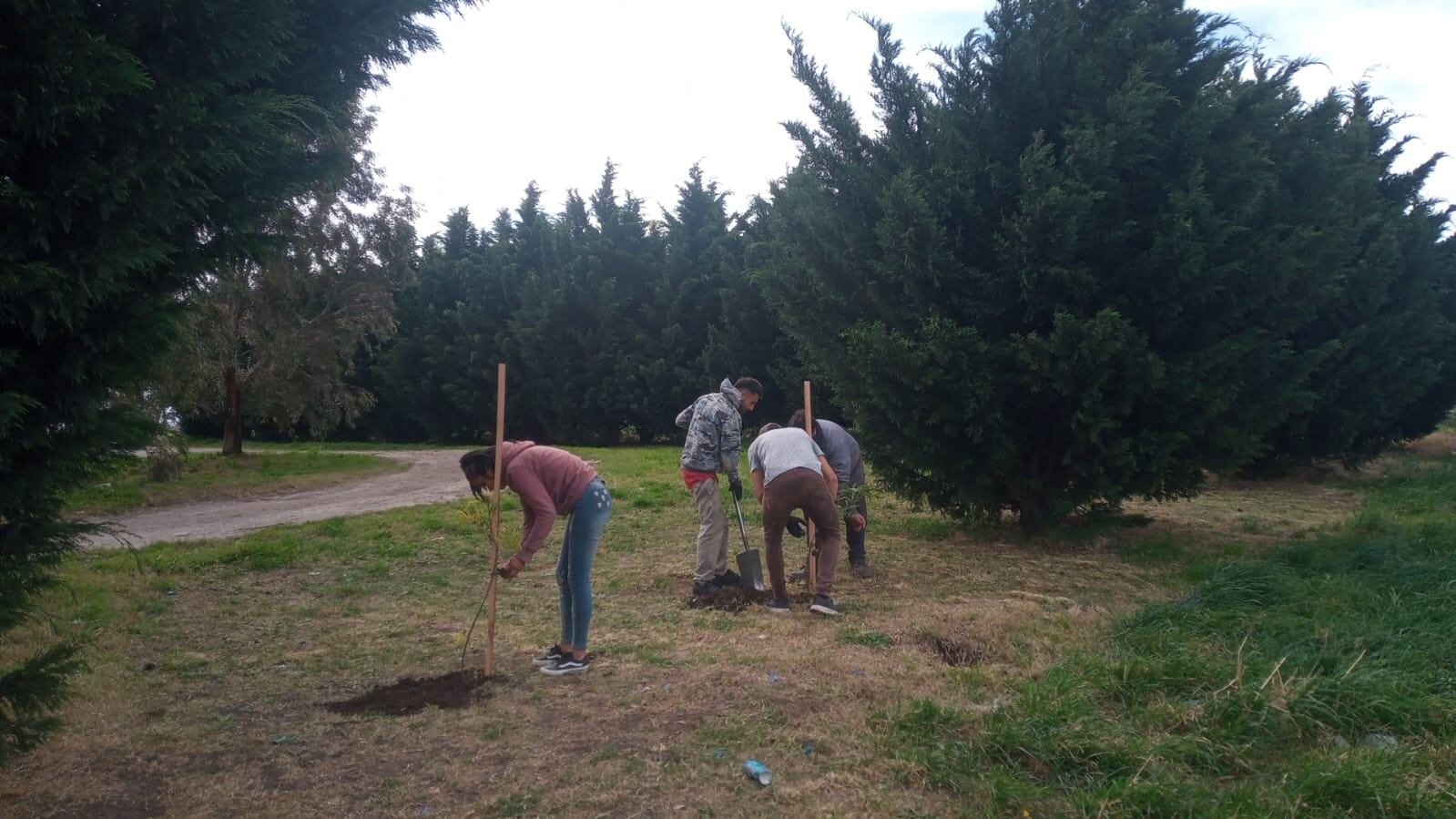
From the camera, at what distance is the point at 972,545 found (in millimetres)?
10469

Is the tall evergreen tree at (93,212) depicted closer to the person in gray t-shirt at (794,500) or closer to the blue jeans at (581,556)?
the blue jeans at (581,556)

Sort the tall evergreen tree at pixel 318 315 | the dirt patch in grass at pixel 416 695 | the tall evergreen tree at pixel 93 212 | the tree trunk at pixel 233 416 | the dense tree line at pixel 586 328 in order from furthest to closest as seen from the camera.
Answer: the dense tree line at pixel 586 328 → the tree trunk at pixel 233 416 → the tall evergreen tree at pixel 318 315 → the dirt patch in grass at pixel 416 695 → the tall evergreen tree at pixel 93 212

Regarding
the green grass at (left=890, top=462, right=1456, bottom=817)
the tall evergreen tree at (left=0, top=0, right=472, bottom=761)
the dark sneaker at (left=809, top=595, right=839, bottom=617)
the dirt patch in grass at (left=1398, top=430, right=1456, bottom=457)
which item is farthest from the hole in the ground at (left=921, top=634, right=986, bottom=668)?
the dirt patch in grass at (left=1398, top=430, right=1456, bottom=457)

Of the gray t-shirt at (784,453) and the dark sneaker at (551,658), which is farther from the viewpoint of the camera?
the gray t-shirt at (784,453)

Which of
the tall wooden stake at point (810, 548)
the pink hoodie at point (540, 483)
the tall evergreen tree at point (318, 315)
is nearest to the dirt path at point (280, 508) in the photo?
the tall evergreen tree at point (318, 315)

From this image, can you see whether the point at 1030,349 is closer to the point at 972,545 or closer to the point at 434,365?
the point at 972,545

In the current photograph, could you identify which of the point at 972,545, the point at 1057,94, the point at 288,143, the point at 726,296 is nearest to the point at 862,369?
the point at 972,545

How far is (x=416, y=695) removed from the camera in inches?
212

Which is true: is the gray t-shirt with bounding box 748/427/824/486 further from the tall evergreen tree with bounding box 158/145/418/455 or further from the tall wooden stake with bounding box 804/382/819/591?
the tall evergreen tree with bounding box 158/145/418/455

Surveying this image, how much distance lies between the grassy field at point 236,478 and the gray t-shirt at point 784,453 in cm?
794

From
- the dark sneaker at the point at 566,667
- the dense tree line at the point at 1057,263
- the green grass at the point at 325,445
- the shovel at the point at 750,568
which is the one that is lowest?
the dark sneaker at the point at 566,667

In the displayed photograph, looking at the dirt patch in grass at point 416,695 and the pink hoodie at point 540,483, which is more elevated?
the pink hoodie at point 540,483

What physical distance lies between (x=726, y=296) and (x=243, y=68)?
23032 millimetres

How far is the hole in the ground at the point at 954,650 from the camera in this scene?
5.80 meters
